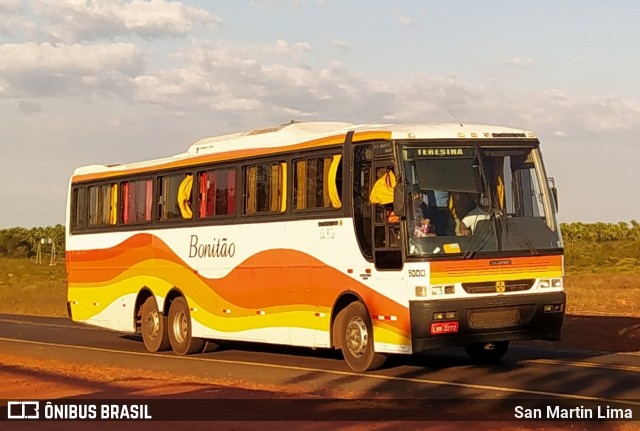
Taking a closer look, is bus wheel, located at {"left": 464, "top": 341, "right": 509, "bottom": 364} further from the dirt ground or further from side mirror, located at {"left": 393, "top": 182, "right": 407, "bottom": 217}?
the dirt ground

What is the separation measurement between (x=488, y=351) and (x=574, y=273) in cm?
4775

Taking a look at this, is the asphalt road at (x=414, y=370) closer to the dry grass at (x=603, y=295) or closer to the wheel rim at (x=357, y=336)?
the wheel rim at (x=357, y=336)

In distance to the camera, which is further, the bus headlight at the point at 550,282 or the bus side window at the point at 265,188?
the bus side window at the point at 265,188

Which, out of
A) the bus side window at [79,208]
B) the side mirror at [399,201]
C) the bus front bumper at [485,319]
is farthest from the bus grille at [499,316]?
the bus side window at [79,208]

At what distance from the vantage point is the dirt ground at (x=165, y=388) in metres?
12.0

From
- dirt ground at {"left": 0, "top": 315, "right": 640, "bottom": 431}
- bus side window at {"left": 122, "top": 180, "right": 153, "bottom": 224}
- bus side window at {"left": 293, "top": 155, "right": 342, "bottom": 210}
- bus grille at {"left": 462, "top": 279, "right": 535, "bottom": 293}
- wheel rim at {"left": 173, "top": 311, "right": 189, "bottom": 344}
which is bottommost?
dirt ground at {"left": 0, "top": 315, "right": 640, "bottom": 431}

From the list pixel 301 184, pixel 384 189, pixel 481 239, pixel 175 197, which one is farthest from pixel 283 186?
pixel 175 197

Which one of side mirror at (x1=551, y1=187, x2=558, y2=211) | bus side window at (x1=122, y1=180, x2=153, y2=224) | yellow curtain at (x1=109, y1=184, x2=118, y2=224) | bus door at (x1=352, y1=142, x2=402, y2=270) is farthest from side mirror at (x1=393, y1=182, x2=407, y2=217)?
yellow curtain at (x1=109, y1=184, x2=118, y2=224)

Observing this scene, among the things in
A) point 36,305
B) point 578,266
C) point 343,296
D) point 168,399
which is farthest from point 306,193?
point 578,266

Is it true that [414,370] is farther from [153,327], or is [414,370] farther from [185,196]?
[153,327]

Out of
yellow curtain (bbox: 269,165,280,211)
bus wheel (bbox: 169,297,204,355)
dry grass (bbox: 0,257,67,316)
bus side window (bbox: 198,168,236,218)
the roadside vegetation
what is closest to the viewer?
yellow curtain (bbox: 269,165,280,211)

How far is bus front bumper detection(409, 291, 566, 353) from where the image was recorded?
1678cm

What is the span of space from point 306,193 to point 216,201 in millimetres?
3355

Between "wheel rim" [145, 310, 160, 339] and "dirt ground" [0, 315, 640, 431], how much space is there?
8.75ft
